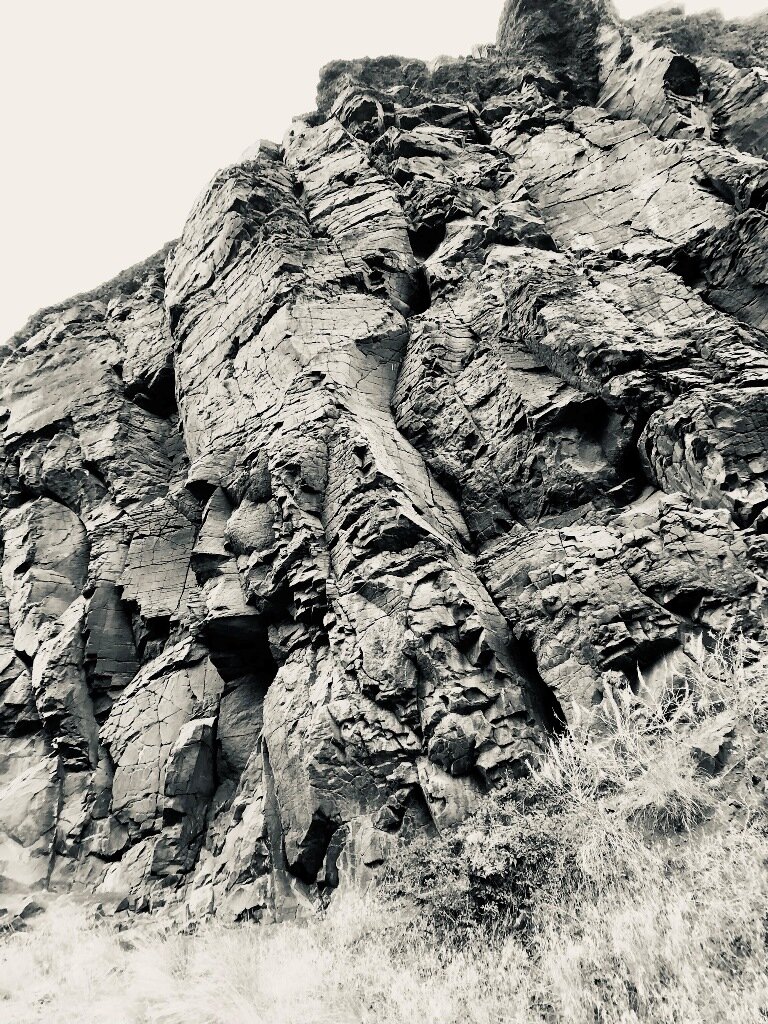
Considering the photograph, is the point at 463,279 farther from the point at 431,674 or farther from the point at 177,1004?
the point at 177,1004

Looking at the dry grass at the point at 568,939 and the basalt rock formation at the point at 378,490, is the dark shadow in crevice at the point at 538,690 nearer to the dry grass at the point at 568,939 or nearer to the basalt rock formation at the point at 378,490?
the basalt rock formation at the point at 378,490

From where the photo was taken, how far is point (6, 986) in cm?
791

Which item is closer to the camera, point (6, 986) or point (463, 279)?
point (6, 986)

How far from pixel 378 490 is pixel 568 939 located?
6890 mm

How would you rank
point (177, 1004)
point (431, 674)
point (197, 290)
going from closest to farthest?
point (177, 1004), point (431, 674), point (197, 290)

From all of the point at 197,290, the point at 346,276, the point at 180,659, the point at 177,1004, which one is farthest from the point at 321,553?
the point at 197,290

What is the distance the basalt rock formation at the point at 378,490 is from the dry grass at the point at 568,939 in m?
0.87

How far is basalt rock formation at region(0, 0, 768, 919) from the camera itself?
9.08 m

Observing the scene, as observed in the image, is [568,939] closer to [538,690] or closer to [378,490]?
[538,690]

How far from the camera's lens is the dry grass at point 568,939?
16.4ft

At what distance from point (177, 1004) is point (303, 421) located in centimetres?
897

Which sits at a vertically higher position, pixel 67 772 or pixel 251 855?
pixel 67 772

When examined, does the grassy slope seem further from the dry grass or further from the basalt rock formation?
the dry grass

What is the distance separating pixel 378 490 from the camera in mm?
10953
